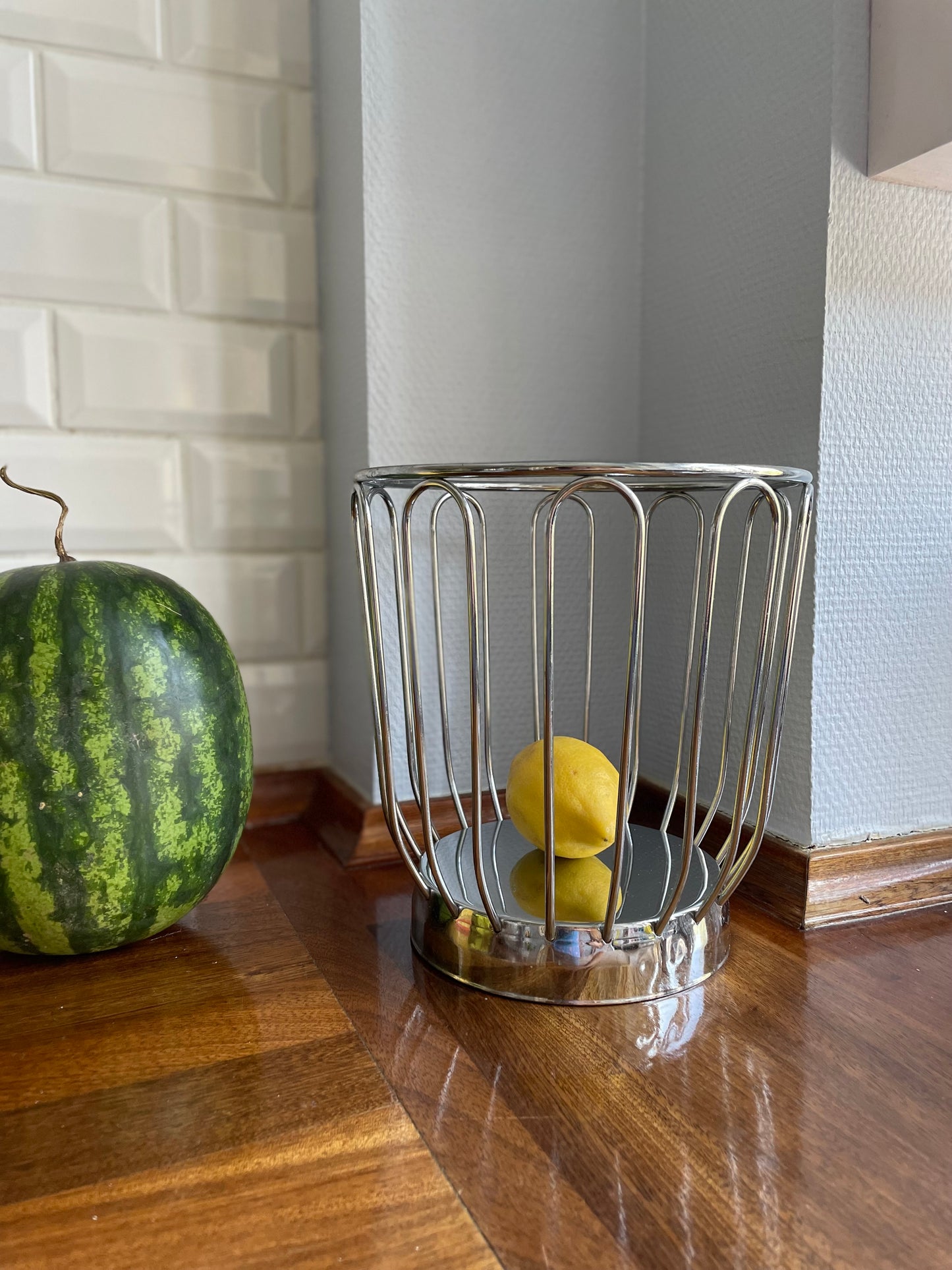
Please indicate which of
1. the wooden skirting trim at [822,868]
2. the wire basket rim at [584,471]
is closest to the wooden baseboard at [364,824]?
the wooden skirting trim at [822,868]

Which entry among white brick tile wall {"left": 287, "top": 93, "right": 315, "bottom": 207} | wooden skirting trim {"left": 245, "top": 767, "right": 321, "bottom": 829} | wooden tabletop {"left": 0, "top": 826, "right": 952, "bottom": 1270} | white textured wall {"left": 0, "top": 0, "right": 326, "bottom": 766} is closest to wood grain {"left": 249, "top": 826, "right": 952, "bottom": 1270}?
wooden tabletop {"left": 0, "top": 826, "right": 952, "bottom": 1270}

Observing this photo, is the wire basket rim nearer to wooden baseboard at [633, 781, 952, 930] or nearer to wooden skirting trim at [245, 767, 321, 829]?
wooden baseboard at [633, 781, 952, 930]

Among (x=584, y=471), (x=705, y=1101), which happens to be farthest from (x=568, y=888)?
(x=584, y=471)

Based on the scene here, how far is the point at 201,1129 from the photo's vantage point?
0.41 meters

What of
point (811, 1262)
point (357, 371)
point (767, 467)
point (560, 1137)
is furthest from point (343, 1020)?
point (357, 371)

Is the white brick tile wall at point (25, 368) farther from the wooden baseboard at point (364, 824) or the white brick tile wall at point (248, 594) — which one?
the wooden baseboard at point (364, 824)

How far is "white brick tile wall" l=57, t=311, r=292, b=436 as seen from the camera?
2.47 feet

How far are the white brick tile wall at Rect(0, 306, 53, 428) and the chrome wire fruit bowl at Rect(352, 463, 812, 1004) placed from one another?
278 mm

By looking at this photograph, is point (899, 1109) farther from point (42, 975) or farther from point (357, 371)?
point (357, 371)

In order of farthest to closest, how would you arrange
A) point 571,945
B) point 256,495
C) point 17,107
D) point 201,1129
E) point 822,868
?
point 256,495, point 17,107, point 822,868, point 571,945, point 201,1129

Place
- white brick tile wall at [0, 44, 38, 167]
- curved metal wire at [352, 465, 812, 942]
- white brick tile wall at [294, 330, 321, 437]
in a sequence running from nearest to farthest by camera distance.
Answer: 1. curved metal wire at [352, 465, 812, 942]
2. white brick tile wall at [0, 44, 38, 167]
3. white brick tile wall at [294, 330, 321, 437]

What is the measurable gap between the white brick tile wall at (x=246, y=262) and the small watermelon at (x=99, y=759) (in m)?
0.32

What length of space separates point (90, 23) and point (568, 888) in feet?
2.41

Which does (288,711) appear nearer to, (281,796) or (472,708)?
(281,796)
